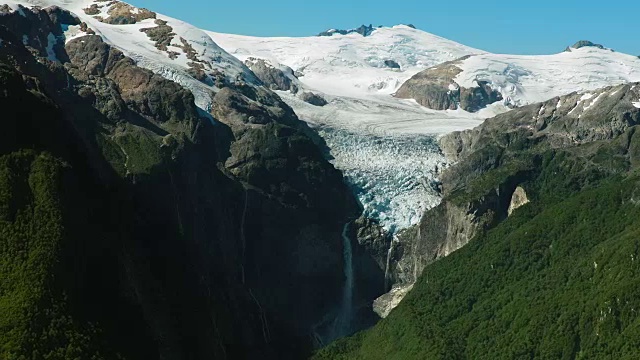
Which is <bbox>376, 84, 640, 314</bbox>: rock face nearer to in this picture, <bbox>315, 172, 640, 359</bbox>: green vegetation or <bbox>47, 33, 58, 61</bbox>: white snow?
<bbox>315, 172, 640, 359</bbox>: green vegetation

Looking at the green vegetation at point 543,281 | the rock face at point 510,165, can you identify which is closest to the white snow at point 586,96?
the rock face at point 510,165

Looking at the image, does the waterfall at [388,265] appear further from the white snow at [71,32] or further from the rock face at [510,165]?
the white snow at [71,32]

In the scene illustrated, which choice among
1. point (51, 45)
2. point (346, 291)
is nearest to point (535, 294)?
point (346, 291)

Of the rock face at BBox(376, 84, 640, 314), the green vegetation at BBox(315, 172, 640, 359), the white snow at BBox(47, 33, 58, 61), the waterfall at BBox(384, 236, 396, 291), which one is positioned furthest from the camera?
the white snow at BBox(47, 33, 58, 61)

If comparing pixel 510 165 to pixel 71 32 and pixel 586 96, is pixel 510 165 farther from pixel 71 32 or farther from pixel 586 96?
pixel 71 32

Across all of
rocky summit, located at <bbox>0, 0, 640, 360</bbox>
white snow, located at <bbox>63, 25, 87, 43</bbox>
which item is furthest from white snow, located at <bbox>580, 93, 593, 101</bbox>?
white snow, located at <bbox>63, 25, 87, 43</bbox>

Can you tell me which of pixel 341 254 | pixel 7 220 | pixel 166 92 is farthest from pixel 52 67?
pixel 7 220
